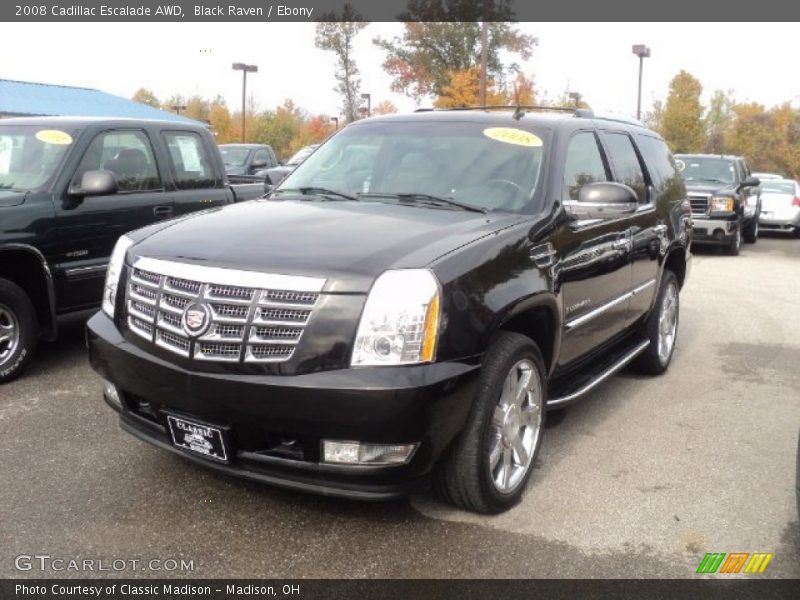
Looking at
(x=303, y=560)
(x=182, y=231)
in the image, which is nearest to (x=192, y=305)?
(x=182, y=231)

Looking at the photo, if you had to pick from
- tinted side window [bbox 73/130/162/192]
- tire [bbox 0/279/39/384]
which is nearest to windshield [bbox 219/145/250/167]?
tinted side window [bbox 73/130/162/192]

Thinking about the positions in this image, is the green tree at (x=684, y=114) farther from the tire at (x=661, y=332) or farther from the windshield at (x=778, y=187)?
the tire at (x=661, y=332)

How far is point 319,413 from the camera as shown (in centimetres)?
285

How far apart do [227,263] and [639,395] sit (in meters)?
3.48

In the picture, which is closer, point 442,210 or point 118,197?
point 442,210

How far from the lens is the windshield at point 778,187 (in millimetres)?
19188

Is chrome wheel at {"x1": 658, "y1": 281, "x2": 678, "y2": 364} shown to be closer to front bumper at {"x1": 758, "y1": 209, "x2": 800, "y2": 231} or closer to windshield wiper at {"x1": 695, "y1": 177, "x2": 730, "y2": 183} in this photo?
windshield wiper at {"x1": 695, "y1": 177, "x2": 730, "y2": 183}

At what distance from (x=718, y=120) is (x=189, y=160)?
5424 centimetres

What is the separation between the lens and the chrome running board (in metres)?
4.01

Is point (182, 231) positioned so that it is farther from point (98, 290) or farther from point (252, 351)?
point (98, 290)

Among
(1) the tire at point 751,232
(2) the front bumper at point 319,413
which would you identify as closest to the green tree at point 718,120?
(1) the tire at point 751,232

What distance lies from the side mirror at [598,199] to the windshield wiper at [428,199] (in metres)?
0.53

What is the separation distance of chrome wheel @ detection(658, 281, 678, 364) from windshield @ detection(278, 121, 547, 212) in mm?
2345

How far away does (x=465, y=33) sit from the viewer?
48719mm
